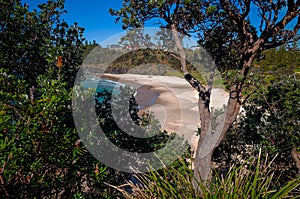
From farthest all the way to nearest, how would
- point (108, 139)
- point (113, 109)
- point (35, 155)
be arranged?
point (113, 109) < point (108, 139) < point (35, 155)

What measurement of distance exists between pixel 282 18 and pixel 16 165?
212 inches

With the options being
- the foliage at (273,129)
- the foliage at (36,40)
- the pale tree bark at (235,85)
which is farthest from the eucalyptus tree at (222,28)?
the foliage at (36,40)

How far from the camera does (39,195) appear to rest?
2445 millimetres

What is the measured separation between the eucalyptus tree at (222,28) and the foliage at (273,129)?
511 millimetres

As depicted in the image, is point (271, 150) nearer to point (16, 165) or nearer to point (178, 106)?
point (16, 165)

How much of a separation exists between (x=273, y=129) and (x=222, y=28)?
2.85 meters

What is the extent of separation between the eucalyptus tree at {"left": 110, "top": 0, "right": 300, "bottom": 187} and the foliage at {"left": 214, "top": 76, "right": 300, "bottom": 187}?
511 mm

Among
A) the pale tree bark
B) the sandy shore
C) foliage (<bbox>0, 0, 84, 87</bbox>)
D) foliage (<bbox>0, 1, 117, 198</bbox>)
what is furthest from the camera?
the sandy shore

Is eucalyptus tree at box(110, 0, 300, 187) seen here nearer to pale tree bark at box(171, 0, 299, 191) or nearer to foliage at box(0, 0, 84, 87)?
pale tree bark at box(171, 0, 299, 191)

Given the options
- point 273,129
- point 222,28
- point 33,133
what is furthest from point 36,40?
point 273,129

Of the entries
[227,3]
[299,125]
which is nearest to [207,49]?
[227,3]

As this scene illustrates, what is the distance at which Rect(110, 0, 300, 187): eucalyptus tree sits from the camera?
16.5ft

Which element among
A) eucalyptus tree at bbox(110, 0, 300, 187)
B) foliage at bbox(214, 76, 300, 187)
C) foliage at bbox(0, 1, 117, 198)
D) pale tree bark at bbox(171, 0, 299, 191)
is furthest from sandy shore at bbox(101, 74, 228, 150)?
foliage at bbox(0, 1, 117, 198)

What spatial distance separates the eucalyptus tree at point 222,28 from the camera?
16.5 ft
